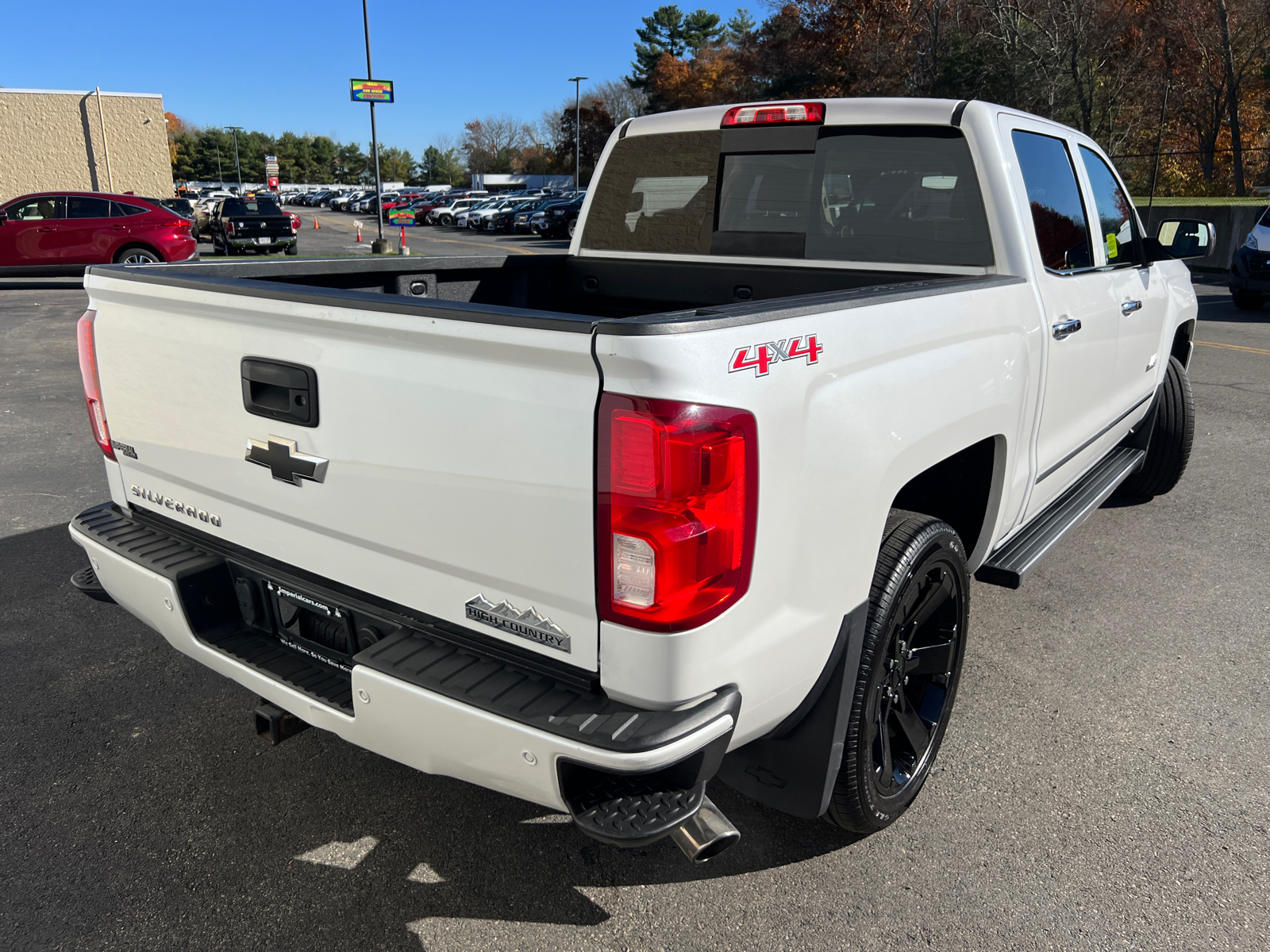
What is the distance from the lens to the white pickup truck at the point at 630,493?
1762mm

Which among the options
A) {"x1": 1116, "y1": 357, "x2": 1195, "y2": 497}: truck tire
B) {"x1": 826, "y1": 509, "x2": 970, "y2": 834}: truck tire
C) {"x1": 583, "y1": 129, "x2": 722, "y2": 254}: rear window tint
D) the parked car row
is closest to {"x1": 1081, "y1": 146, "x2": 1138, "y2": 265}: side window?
{"x1": 1116, "y1": 357, "x2": 1195, "y2": 497}: truck tire

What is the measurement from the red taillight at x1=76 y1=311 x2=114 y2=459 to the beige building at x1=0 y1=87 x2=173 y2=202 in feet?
143

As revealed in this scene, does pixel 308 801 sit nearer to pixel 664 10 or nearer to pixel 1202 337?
pixel 1202 337

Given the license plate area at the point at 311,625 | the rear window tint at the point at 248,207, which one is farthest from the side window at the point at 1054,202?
the rear window tint at the point at 248,207

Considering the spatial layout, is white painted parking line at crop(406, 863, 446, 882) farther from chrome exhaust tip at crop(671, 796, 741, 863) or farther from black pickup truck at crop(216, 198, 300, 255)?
black pickup truck at crop(216, 198, 300, 255)

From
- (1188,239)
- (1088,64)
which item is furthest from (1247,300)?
(1088,64)

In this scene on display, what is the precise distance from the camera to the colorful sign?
25.0 meters

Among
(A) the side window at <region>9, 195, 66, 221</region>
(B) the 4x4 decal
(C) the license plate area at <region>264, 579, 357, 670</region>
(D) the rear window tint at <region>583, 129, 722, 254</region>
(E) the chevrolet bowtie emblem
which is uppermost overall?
(A) the side window at <region>9, 195, 66, 221</region>

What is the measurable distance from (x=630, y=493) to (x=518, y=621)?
42cm

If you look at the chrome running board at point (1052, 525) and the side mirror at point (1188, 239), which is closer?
the chrome running board at point (1052, 525)

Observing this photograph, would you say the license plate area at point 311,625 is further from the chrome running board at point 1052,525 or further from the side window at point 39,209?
the side window at point 39,209

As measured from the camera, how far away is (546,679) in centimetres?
195

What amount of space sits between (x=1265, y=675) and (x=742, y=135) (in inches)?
119

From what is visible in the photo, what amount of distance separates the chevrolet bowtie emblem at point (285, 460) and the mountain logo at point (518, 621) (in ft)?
1.71
